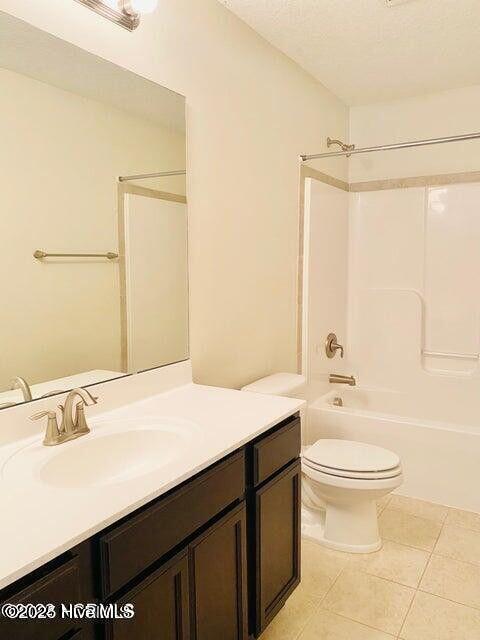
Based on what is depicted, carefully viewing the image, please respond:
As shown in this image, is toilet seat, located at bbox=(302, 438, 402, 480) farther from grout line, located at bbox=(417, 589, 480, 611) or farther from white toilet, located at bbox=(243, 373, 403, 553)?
grout line, located at bbox=(417, 589, 480, 611)

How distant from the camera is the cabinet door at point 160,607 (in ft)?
3.41

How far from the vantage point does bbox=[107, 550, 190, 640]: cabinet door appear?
1.04 metres

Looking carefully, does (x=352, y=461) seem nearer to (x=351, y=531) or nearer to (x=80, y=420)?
(x=351, y=531)

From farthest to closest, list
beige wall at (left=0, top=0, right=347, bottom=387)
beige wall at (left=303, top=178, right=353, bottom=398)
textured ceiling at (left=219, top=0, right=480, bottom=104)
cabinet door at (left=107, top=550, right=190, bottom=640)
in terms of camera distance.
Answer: beige wall at (left=303, top=178, right=353, bottom=398), textured ceiling at (left=219, top=0, right=480, bottom=104), beige wall at (left=0, top=0, right=347, bottom=387), cabinet door at (left=107, top=550, right=190, bottom=640)

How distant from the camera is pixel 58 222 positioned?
1483 mm

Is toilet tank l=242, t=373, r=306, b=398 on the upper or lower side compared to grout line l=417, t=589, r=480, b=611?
upper

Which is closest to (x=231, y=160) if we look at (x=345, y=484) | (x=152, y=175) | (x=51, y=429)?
(x=152, y=175)

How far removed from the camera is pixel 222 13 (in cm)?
210

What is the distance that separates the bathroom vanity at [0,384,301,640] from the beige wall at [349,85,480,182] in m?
2.23

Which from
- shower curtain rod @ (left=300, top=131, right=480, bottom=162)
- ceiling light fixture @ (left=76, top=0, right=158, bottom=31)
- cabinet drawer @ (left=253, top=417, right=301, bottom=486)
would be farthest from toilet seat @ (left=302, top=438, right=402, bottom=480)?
ceiling light fixture @ (left=76, top=0, right=158, bottom=31)

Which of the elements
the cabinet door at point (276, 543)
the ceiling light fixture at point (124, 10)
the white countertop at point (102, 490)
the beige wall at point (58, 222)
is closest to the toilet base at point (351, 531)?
the cabinet door at point (276, 543)

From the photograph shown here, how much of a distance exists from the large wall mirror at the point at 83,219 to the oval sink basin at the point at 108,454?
0.61 feet

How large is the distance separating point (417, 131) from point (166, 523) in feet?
9.89

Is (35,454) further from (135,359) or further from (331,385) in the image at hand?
(331,385)
